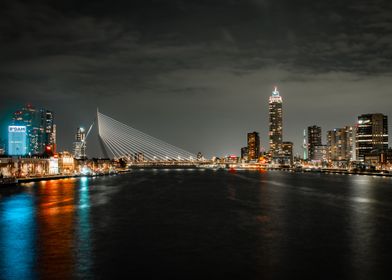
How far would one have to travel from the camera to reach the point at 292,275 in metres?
13.8

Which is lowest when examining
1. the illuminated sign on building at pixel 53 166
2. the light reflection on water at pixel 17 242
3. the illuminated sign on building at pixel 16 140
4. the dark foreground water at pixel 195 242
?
the dark foreground water at pixel 195 242

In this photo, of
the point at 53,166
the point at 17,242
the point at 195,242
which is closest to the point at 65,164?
the point at 53,166

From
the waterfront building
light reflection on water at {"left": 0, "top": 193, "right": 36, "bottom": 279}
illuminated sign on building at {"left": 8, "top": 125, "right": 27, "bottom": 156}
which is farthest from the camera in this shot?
illuminated sign on building at {"left": 8, "top": 125, "right": 27, "bottom": 156}

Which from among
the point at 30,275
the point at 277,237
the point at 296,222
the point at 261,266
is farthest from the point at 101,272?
the point at 296,222

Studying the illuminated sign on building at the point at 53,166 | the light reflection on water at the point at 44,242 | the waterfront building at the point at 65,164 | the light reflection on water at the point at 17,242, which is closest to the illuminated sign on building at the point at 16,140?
the waterfront building at the point at 65,164

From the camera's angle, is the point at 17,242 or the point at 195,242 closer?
the point at 195,242

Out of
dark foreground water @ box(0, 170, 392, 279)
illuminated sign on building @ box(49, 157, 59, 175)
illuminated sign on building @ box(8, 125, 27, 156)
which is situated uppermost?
illuminated sign on building @ box(8, 125, 27, 156)

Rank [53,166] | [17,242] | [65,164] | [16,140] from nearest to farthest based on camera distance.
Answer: [17,242]
[53,166]
[65,164]
[16,140]

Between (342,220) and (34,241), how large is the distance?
1757 centimetres

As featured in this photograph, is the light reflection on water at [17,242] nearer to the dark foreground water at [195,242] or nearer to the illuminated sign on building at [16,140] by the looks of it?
the dark foreground water at [195,242]

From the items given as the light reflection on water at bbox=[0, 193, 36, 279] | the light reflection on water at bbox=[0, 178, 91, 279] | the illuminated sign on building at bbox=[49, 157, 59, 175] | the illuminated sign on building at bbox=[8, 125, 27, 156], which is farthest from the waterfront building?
the light reflection on water at bbox=[0, 193, 36, 279]

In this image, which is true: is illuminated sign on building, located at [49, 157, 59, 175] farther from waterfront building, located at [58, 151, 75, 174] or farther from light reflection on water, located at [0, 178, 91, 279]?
light reflection on water, located at [0, 178, 91, 279]

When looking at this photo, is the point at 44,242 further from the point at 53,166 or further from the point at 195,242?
the point at 53,166

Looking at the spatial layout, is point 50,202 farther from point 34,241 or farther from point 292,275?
point 292,275
